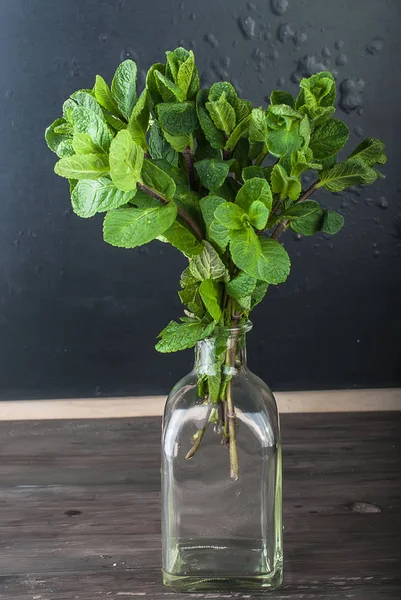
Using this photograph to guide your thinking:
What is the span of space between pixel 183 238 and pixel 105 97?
0.44 feet

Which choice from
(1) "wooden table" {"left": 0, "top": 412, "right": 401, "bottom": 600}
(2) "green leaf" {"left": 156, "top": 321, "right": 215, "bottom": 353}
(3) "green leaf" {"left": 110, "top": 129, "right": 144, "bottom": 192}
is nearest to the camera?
(3) "green leaf" {"left": 110, "top": 129, "right": 144, "bottom": 192}

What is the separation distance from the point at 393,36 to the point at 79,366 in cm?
83

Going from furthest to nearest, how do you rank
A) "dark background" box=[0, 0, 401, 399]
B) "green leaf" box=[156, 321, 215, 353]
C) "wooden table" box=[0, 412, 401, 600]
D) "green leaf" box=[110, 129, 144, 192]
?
"dark background" box=[0, 0, 401, 399] < "wooden table" box=[0, 412, 401, 600] < "green leaf" box=[156, 321, 215, 353] < "green leaf" box=[110, 129, 144, 192]

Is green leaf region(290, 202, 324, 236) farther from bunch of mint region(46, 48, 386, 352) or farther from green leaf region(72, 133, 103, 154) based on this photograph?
green leaf region(72, 133, 103, 154)

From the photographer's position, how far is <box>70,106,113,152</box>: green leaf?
1.87 feet

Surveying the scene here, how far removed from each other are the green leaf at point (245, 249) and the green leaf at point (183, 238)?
0.06 meters

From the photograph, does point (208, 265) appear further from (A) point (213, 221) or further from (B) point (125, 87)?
(B) point (125, 87)

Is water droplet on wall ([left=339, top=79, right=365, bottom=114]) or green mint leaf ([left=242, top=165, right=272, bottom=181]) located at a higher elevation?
water droplet on wall ([left=339, top=79, right=365, bottom=114])

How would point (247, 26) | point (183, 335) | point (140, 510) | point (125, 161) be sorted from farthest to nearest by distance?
point (247, 26) → point (140, 510) → point (183, 335) → point (125, 161)

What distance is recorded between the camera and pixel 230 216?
590 mm

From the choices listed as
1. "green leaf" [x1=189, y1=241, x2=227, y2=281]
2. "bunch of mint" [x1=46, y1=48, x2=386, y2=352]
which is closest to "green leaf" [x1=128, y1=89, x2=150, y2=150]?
"bunch of mint" [x1=46, y1=48, x2=386, y2=352]

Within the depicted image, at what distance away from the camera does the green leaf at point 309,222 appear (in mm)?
659

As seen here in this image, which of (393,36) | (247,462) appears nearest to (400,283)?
(393,36)

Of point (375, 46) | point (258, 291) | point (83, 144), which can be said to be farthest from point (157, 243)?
point (83, 144)
